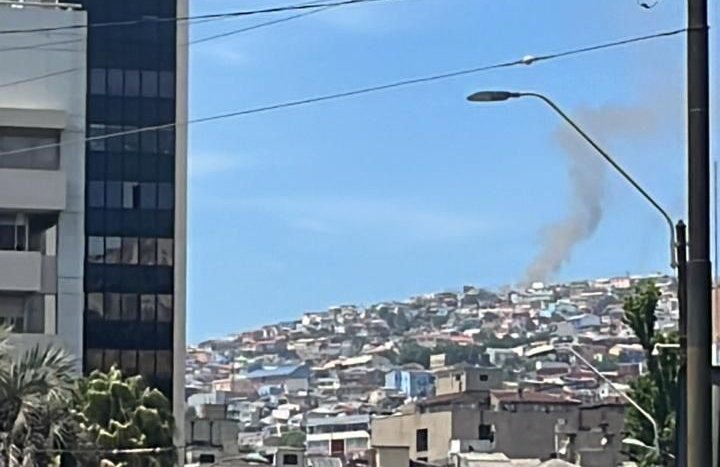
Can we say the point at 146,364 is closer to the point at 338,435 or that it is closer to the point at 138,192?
the point at 138,192

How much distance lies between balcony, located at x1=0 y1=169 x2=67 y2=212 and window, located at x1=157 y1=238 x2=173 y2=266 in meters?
10.9

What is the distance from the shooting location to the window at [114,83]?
70.2 metres

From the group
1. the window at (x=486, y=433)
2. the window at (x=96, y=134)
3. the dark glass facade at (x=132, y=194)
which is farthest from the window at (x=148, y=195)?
the window at (x=486, y=433)

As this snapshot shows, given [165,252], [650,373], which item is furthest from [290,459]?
[650,373]

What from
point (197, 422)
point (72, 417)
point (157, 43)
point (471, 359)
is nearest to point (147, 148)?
point (157, 43)

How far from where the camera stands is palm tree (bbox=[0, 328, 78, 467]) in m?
34.8

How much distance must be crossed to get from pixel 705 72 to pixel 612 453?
75944 millimetres

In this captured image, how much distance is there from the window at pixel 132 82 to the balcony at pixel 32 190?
1112 centimetres

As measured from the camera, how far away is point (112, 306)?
Result: 6962 centimetres

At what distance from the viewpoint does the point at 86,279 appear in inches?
2697

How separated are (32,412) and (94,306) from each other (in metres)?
34.3

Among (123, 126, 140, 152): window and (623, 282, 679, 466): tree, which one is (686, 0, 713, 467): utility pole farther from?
(123, 126, 140, 152): window

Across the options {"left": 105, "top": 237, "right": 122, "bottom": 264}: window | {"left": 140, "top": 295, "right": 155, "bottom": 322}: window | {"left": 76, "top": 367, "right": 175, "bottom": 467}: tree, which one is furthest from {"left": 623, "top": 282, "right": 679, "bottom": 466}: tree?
{"left": 105, "top": 237, "right": 122, "bottom": 264}: window

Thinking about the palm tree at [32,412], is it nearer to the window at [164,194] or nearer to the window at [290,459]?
the window at [164,194]
